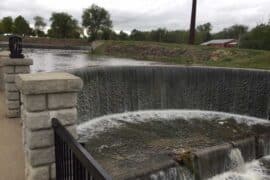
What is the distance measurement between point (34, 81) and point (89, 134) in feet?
16.5

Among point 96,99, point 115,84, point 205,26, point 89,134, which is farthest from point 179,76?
point 205,26

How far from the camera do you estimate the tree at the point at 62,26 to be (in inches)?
2484

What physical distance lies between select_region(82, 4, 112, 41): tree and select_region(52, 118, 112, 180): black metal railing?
56117mm

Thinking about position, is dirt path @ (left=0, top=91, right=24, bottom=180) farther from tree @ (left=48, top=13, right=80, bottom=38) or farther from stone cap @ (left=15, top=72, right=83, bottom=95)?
tree @ (left=48, top=13, right=80, bottom=38)

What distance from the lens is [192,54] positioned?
22.3 meters

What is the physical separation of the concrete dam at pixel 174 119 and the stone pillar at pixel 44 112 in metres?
2.10

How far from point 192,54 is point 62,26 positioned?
152 feet

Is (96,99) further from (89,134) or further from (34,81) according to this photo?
(34,81)

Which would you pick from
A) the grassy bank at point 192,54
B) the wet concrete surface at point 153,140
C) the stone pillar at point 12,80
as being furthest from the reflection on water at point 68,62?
the stone pillar at point 12,80

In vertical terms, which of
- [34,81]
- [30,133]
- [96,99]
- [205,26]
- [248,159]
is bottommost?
[248,159]

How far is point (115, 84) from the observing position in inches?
407

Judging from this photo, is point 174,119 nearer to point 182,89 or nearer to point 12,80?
point 182,89

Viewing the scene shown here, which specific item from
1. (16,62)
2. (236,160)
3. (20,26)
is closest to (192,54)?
(236,160)

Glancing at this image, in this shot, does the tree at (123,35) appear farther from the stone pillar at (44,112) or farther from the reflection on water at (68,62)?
the stone pillar at (44,112)
